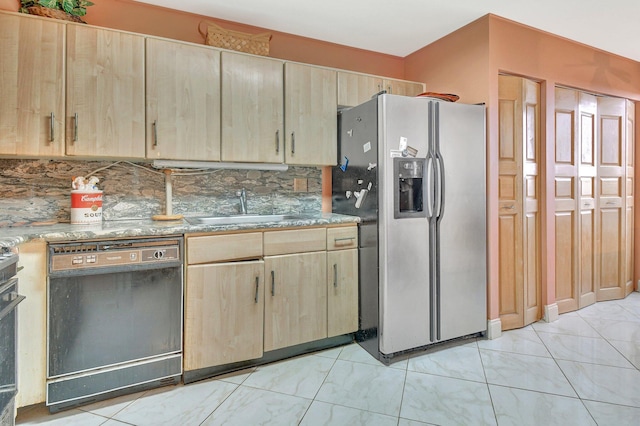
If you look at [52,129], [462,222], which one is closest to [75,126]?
[52,129]

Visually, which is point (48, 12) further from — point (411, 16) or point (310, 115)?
point (411, 16)

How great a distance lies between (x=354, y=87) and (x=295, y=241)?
1385mm

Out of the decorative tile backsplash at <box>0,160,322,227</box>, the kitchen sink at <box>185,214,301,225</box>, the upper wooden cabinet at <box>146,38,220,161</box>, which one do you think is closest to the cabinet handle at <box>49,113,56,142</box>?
the decorative tile backsplash at <box>0,160,322,227</box>

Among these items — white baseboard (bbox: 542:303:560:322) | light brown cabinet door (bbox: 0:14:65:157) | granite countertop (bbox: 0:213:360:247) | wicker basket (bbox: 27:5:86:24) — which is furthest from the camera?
white baseboard (bbox: 542:303:560:322)

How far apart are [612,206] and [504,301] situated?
183 cm

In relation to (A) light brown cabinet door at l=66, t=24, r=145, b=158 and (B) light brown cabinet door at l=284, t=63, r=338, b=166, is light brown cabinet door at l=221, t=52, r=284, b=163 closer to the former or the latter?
(B) light brown cabinet door at l=284, t=63, r=338, b=166

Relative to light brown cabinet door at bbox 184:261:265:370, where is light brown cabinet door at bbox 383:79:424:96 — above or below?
above

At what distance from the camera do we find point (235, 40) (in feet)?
8.09

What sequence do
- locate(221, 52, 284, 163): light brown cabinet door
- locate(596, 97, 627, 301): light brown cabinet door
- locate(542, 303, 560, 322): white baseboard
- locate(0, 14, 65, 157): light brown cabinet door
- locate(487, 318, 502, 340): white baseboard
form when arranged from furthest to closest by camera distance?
locate(596, 97, 627, 301): light brown cabinet door → locate(542, 303, 560, 322): white baseboard → locate(487, 318, 502, 340): white baseboard → locate(221, 52, 284, 163): light brown cabinet door → locate(0, 14, 65, 157): light brown cabinet door

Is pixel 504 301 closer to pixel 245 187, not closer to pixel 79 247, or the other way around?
pixel 245 187

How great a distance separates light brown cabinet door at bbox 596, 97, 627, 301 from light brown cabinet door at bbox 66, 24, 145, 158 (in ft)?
13.3

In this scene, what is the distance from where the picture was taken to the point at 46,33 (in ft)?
6.35

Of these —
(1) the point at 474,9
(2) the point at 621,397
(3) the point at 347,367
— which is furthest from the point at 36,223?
(2) the point at 621,397

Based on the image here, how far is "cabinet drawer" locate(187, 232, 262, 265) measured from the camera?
2025 millimetres
